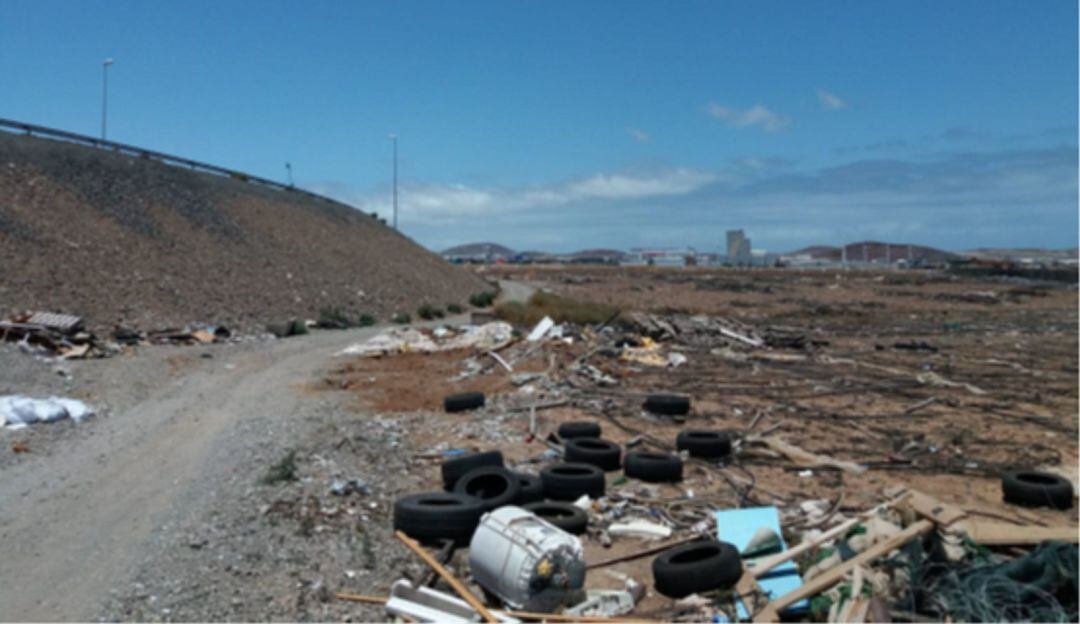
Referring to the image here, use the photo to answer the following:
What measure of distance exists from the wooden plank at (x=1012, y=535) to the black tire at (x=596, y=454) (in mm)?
4656

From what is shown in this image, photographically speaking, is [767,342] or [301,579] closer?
[301,579]

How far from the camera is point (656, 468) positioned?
10.8 metres

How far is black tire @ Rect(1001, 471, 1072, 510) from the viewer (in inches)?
389

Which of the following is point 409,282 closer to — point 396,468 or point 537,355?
point 537,355

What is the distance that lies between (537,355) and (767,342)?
9284 millimetres

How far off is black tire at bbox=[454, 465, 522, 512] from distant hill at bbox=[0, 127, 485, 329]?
19031 millimetres

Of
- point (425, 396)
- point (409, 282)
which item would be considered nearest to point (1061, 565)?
point (425, 396)

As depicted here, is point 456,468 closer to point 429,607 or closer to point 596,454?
point 596,454

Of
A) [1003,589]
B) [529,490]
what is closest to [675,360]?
[529,490]

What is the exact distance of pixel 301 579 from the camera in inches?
291

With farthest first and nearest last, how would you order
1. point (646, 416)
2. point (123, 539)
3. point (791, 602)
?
1. point (646, 416)
2. point (123, 539)
3. point (791, 602)

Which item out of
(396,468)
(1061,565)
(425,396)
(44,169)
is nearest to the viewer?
(1061,565)

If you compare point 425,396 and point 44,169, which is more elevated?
point 44,169

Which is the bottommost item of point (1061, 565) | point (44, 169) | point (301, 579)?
point (301, 579)
